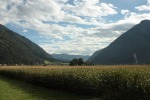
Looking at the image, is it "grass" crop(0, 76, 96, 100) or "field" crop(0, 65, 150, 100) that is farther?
"grass" crop(0, 76, 96, 100)

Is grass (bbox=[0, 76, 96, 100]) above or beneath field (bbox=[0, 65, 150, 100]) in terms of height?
beneath

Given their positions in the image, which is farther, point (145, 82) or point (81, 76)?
point (81, 76)

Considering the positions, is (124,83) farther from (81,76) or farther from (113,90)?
(81,76)

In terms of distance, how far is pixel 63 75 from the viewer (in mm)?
31344

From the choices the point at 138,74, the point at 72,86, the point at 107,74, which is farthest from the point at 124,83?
the point at 72,86

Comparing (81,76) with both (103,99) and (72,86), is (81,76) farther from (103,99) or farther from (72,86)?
(103,99)

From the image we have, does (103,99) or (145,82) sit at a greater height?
(145,82)

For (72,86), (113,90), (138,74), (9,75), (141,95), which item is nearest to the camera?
(141,95)

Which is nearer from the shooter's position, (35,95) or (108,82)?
(108,82)

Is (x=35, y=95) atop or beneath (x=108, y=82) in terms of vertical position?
beneath

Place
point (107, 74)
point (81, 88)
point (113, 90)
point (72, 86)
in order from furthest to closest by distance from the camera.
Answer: point (72, 86)
point (81, 88)
point (107, 74)
point (113, 90)

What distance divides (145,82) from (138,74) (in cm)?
167

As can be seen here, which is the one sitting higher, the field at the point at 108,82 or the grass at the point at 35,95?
the field at the point at 108,82

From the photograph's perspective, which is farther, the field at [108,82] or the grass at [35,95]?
the grass at [35,95]
